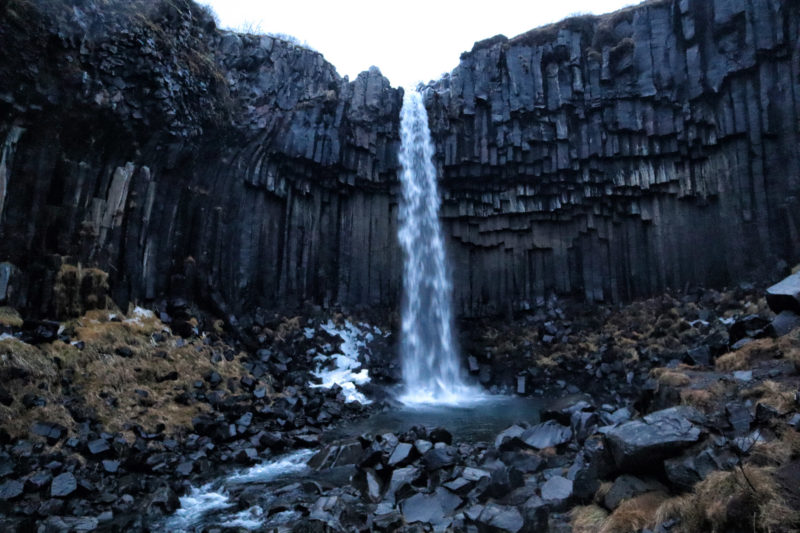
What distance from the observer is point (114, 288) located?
58.0 ft

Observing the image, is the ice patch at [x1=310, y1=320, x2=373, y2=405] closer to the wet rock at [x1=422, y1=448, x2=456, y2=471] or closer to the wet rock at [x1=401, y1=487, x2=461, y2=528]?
the wet rock at [x1=422, y1=448, x2=456, y2=471]

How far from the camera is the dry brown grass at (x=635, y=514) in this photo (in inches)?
213

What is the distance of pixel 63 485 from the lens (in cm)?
920

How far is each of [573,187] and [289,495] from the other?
23.4 meters

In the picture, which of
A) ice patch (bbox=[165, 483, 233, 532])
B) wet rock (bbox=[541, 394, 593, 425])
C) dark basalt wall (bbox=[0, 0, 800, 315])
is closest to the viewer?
ice patch (bbox=[165, 483, 233, 532])

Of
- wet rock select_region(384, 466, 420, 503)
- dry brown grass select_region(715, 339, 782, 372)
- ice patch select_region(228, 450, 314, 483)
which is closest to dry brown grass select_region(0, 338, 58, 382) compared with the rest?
ice patch select_region(228, 450, 314, 483)

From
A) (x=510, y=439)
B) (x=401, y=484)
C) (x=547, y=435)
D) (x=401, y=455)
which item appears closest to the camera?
(x=401, y=484)

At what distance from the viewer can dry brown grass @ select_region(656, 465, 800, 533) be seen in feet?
13.7

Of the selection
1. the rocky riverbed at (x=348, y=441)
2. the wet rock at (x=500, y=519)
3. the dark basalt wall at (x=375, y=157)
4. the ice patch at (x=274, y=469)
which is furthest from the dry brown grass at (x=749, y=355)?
the dark basalt wall at (x=375, y=157)

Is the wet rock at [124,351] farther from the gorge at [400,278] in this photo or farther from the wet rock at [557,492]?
the wet rock at [557,492]

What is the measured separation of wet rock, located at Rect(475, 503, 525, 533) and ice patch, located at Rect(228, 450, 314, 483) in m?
5.83

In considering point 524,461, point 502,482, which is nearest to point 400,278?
point 524,461

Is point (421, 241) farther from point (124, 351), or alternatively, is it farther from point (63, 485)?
point (63, 485)

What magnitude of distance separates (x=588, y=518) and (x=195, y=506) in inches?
281
